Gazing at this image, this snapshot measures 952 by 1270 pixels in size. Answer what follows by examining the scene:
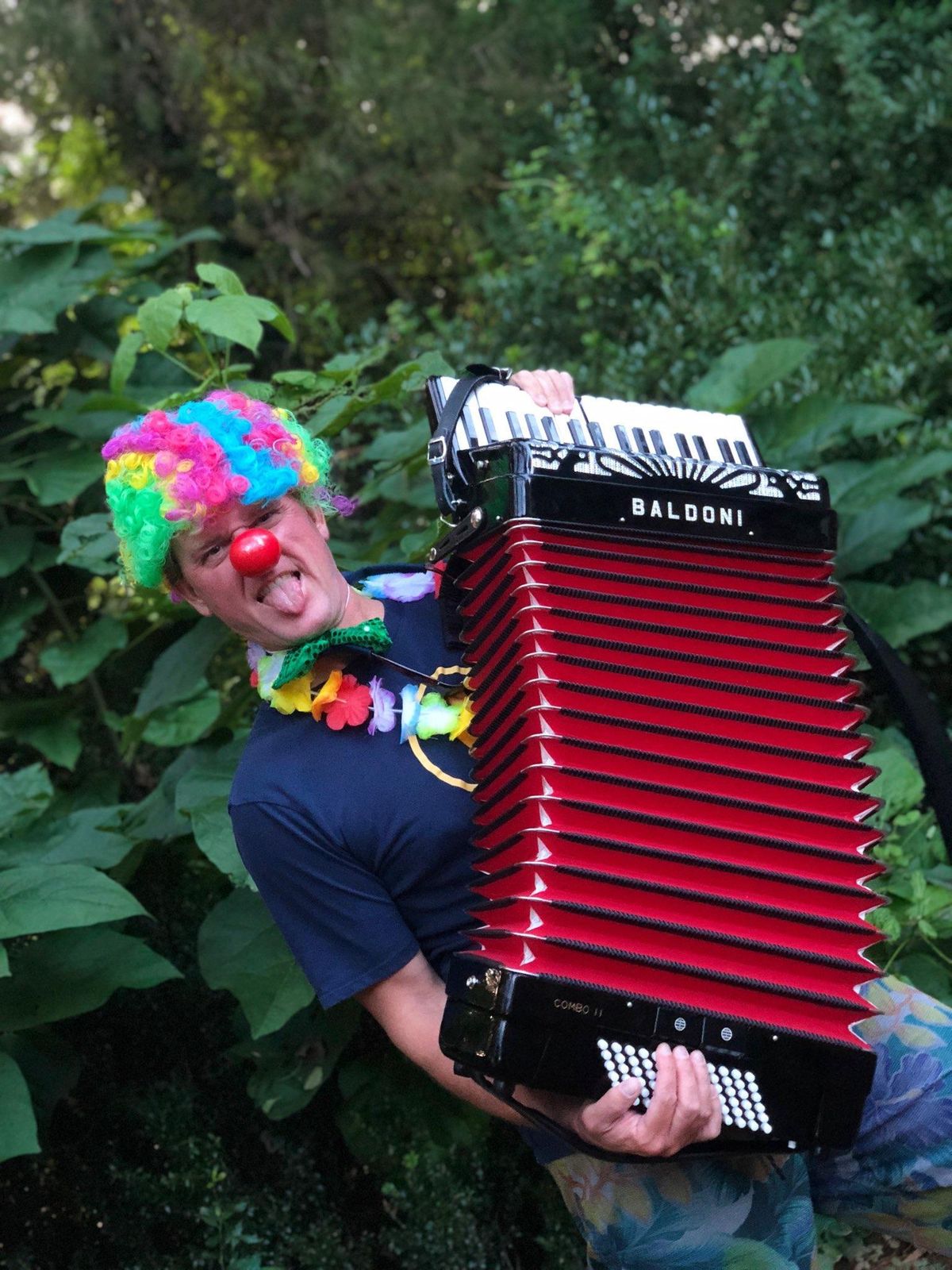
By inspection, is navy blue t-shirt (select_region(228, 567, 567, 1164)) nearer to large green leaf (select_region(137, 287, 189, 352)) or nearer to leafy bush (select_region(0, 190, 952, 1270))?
leafy bush (select_region(0, 190, 952, 1270))

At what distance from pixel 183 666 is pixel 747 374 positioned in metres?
1.60

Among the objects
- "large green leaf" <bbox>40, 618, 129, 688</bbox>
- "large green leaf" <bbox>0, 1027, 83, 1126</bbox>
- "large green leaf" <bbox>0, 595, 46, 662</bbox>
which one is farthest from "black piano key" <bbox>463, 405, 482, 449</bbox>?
"large green leaf" <bbox>0, 595, 46, 662</bbox>

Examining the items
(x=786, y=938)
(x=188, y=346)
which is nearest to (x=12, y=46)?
(x=188, y=346)

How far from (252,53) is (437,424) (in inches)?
146

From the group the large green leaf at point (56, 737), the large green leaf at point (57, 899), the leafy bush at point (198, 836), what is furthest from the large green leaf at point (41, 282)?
the large green leaf at point (57, 899)

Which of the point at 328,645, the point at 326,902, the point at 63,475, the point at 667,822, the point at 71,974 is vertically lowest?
the point at 71,974

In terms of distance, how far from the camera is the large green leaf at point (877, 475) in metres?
3.44

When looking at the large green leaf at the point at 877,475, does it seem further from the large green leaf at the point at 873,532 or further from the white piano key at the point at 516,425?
the white piano key at the point at 516,425

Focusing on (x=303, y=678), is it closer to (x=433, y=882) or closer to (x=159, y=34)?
(x=433, y=882)

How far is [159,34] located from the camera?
5.09m

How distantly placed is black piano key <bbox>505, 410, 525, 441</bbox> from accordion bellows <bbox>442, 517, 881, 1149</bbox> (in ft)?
0.60

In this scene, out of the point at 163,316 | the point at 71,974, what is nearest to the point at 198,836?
the point at 71,974

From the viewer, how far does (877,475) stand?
3.52m

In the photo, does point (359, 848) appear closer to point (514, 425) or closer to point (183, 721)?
point (514, 425)
